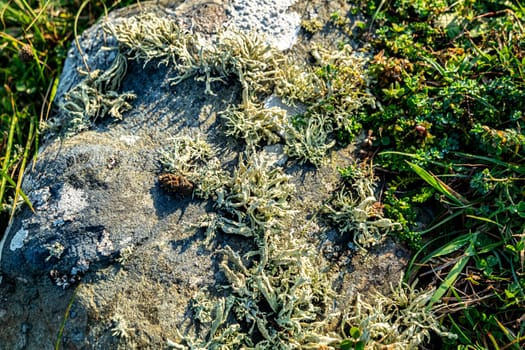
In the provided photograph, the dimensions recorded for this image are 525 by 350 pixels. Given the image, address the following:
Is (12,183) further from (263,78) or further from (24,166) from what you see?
(263,78)

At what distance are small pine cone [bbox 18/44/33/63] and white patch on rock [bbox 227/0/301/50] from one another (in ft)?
6.91

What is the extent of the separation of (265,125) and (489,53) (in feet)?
6.97

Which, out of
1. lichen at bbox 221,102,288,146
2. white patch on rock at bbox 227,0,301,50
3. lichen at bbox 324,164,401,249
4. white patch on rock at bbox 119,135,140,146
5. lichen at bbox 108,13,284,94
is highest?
white patch on rock at bbox 227,0,301,50

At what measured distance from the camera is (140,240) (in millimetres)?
3494

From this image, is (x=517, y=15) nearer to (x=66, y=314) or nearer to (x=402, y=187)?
(x=402, y=187)

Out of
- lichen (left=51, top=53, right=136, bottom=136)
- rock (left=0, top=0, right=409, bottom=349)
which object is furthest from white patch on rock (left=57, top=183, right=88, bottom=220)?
lichen (left=51, top=53, right=136, bottom=136)

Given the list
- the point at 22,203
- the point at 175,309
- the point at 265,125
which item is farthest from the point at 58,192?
the point at 265,125

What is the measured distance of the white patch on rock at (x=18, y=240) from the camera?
139 inches

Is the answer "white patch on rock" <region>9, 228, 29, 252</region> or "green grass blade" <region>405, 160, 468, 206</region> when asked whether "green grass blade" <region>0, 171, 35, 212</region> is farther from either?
"green grass blade" <region>405, 160, 468, 206</region>

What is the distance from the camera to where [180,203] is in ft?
11.9

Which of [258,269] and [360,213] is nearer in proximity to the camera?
[258,269]

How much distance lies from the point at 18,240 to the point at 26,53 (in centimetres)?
216

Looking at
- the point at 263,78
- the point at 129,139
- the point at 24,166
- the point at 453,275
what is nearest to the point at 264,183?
the point at 263,78

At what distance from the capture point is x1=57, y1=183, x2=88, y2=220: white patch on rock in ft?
11.6
